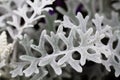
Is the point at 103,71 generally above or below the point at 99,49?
below

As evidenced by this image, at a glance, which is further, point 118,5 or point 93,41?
→ point 118,5

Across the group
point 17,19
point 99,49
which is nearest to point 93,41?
point 99,49

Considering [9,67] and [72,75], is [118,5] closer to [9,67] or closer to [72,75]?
[72,75]

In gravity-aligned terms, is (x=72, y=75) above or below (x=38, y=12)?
below

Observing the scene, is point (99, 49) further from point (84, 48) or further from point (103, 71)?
point (103, 71)

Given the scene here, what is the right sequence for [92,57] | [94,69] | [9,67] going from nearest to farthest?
[92,57]
[9,67]
[94,69]

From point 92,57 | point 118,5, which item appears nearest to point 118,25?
point 118,5

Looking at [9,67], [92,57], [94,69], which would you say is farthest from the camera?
[94,69]

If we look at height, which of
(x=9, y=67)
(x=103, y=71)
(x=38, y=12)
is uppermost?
(x=38, y=12)

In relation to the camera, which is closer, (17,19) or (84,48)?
(84,48)
